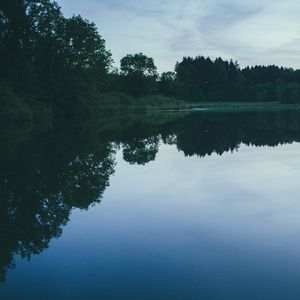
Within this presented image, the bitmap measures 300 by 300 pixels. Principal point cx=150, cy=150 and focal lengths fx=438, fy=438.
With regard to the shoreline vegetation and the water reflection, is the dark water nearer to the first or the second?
the water reflection

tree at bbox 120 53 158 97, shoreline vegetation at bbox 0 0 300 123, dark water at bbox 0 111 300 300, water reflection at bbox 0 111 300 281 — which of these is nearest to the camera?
dark water at bbox 0 111 300 300

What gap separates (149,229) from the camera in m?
8.73

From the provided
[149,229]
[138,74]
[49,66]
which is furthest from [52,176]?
[138,74]

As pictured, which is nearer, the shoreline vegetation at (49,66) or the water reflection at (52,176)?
the water reflection at (52,176)

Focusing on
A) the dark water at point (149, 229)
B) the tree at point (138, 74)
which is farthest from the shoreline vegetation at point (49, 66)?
the dark water at point (149, 229)

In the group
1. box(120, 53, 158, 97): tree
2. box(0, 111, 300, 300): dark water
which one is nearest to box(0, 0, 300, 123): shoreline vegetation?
box(120, 53, 158, 97): tree

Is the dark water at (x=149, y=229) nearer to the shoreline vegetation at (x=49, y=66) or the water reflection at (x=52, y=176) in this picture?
the water reflection at (x=52, y=176)

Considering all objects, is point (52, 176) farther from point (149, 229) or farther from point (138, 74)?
point (138, 74)

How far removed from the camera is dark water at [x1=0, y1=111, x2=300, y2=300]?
Answer: 6074mm

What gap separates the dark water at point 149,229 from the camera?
6.07m

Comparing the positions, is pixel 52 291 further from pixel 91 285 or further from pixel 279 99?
pixel 279 99

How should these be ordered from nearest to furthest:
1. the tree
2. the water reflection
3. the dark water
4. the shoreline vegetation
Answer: the dark water
the water reflection
the shoreline vegetation
the tree

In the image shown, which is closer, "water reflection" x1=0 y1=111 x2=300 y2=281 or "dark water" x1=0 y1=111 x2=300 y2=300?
"dark water" x1=0 y1=111 x2=300 y2=300

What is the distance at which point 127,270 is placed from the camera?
6.59 metres
